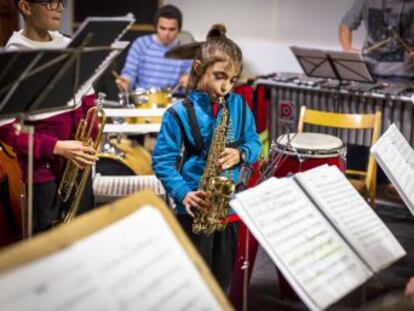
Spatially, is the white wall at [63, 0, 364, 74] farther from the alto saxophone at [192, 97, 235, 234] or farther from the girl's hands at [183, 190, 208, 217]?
the girl's hands at [183, 190, 208, 217]

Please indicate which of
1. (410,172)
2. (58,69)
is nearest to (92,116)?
(58,69)

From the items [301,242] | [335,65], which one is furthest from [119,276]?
[335,65]

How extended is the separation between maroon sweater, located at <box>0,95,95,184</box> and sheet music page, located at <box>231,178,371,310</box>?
1.03 metres

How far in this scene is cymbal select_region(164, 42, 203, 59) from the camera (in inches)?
196

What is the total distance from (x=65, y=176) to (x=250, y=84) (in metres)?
3.25

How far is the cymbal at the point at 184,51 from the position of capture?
498 cm

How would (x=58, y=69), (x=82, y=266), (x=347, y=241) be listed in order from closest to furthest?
(x=82, y=266) < (x=58, y=69) < (x=347, y=241)

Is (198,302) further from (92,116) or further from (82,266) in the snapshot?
(92,116)

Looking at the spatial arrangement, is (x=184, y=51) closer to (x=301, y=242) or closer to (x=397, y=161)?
(x=397, y=161)

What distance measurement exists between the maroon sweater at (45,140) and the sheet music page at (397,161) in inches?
51.3

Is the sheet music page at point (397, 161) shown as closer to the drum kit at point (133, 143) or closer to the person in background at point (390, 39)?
the drum kit at point (133, 143)

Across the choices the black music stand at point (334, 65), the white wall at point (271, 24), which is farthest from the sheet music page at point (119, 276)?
the white wall at point (271, 24)

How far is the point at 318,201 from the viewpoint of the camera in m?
2.17

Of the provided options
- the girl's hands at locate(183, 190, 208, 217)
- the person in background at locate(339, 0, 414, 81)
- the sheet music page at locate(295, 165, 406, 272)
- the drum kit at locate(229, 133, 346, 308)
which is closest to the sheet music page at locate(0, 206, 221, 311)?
the sheet music page at locate(295, 165, 406, 272)
